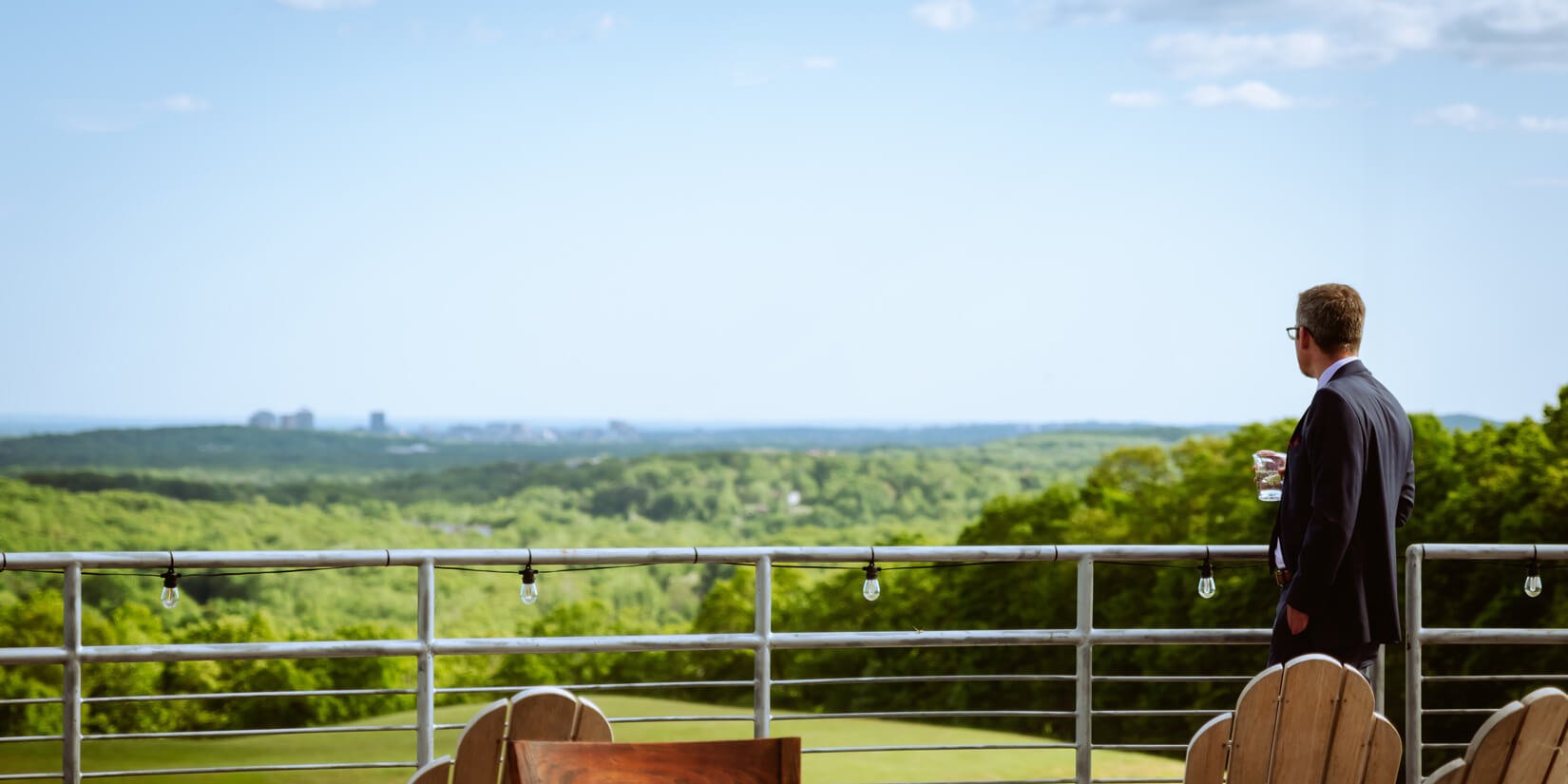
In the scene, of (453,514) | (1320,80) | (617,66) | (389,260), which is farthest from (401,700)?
(1320,80)

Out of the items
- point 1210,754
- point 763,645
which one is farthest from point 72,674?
point 1210,754

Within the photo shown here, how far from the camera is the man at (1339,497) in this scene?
3.00 metres

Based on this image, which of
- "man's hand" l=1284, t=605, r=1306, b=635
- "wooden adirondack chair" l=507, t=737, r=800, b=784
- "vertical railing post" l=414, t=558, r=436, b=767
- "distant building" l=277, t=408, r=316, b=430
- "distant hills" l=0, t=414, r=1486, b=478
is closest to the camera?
"wooden adirondack chair" l=507, t=737, r=800, b=784

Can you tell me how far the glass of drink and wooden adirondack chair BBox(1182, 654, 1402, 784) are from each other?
1.40 meters

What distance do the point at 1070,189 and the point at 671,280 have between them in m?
25.6

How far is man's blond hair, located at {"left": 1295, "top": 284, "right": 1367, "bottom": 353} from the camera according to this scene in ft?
10.3

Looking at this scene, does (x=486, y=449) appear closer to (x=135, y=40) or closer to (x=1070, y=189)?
(x=135, y=40)

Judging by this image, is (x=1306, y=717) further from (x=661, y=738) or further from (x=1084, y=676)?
(x=661, y=738)

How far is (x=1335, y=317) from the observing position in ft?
10.3

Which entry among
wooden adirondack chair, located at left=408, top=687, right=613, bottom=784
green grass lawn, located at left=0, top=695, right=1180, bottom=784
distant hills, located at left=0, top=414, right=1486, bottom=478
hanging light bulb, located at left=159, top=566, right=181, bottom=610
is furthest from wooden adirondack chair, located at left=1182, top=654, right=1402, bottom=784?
distant hills, located at left=0, top=414, right=1486, bottom=478

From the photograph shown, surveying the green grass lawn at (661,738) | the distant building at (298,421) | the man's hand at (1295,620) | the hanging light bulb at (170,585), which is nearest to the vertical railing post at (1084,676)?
the man's hand at (1295,620)

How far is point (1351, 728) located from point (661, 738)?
68.6 ft

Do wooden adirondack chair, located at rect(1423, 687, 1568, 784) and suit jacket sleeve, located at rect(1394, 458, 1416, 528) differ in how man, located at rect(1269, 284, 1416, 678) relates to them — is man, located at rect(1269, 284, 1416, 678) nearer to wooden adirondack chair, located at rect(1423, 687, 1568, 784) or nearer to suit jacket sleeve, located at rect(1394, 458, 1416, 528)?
suit jacket sleeve, located at rect(1394, 458, 1416, 528)

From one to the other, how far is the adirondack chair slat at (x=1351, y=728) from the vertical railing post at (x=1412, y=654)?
1.48 metres
